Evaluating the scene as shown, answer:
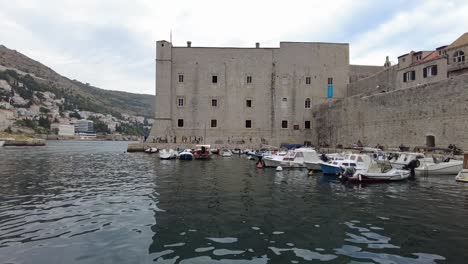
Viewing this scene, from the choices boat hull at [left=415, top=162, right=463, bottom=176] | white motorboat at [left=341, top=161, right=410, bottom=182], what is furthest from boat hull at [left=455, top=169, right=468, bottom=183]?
boat hull at [left=415, top=162, right=463, bottom=176]

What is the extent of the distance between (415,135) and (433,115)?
2192 mm

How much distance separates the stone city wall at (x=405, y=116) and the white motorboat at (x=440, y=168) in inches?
138

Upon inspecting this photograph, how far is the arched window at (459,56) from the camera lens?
99.3ft

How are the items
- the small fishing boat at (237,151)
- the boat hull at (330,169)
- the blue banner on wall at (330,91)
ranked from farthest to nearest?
the blue banner on wall at (330,91)
the small fishing boat at (237,151)
the boat hull at (330,169)

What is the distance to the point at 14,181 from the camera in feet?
47.7

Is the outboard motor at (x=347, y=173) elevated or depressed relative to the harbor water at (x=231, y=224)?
elevated

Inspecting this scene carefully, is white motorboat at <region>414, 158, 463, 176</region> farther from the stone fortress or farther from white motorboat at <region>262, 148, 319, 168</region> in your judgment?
the stone fortress

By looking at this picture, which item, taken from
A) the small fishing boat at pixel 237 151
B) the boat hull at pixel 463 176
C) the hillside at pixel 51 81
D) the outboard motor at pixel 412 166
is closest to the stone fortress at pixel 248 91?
the small fishing boat at pixel 237 151

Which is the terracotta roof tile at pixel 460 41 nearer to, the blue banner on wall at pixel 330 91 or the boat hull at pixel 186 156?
the blue banner on wall at pixel 330 91

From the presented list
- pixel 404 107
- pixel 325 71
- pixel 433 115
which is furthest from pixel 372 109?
pixel 325 71

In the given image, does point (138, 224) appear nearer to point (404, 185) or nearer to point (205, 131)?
point (404, 185)

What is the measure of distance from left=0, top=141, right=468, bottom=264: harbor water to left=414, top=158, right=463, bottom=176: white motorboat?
4.83 meters

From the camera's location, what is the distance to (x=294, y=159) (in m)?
22.0

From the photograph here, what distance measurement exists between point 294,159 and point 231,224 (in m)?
15.2
